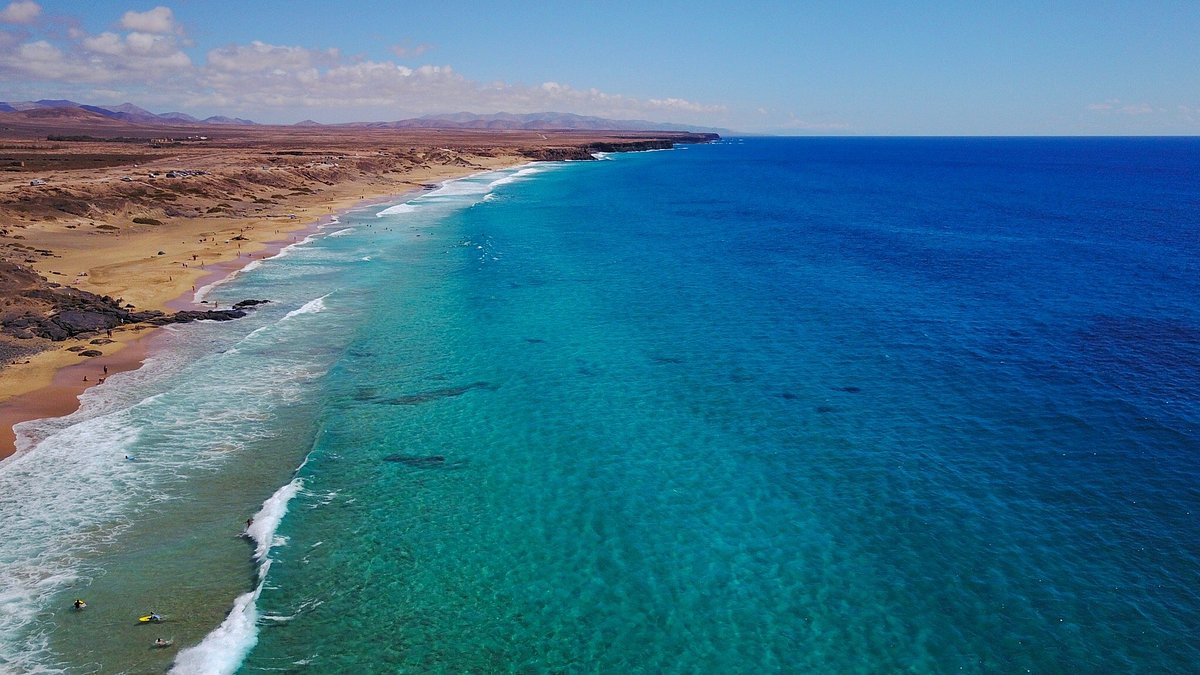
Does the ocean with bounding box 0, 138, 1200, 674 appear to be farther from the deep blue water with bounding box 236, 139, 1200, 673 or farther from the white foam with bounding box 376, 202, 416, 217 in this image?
the white foam with bounding box 376, 202, 416, 217

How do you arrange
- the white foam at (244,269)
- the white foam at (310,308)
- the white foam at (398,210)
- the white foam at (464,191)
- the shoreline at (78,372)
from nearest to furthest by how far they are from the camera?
1. the shoreline at (78,372)
2. the white foam at (310,308)
3. the white foam at (244,269)
4. the white foam at (398,210)
5. the white foam at (464,191)

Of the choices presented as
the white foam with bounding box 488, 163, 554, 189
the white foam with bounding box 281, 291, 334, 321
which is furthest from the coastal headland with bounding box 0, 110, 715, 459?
the white foam with bounding box 488, 163, 554, 189

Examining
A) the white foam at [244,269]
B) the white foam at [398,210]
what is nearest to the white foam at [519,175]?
the white foam at [398,210]

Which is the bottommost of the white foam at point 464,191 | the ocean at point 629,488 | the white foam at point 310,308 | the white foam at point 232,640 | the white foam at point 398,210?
the white foam at point 232,640

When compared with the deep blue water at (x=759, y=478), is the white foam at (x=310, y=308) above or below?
above

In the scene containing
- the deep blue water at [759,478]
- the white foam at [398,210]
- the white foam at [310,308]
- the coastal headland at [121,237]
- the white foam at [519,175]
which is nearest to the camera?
the deep blue water at [759,478]

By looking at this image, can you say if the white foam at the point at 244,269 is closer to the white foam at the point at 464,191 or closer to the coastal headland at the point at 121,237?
the coastal headland at the point at 121,237
